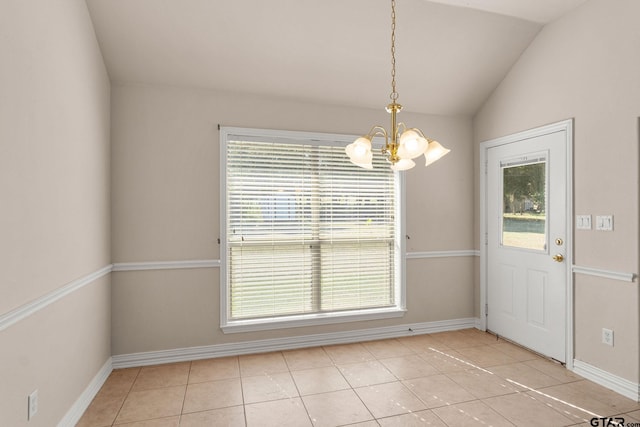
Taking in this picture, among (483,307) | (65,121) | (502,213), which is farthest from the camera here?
(483,307)

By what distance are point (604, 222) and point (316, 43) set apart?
2.77m

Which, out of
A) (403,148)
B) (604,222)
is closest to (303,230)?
(403,148)

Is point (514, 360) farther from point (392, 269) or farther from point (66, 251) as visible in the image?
point (66, 251)

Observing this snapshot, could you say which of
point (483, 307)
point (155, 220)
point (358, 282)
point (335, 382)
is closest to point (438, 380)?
point (335, 382)

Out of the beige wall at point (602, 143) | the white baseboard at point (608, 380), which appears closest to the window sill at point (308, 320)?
the white baseboard at point (608, 380)

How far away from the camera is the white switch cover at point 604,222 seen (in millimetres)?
2684

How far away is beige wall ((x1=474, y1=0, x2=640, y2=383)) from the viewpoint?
2.55 metres

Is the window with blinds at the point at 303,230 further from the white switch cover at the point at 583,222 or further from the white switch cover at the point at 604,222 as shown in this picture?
the white switch cover at the point at 604,222

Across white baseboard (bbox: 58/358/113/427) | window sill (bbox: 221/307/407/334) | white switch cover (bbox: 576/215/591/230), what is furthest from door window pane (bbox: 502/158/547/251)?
white baseboard (bbox: 58/358/113/427)

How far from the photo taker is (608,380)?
2.70 metres

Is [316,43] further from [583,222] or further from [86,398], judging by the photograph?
[86,398]

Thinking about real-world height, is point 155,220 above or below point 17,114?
below

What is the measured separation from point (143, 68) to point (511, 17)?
3272 mm

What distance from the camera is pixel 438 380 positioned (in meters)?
2.85
